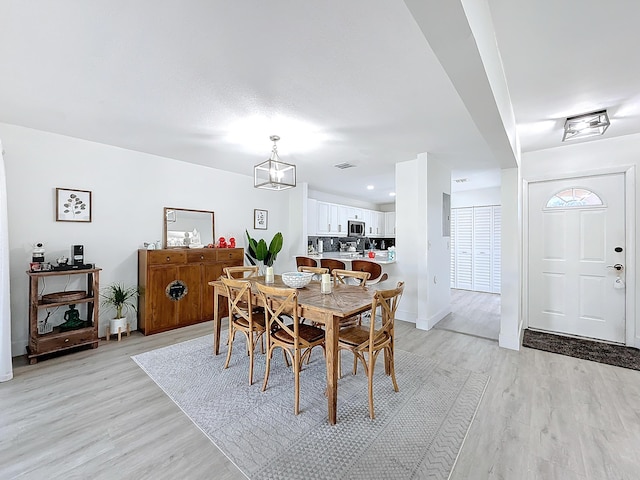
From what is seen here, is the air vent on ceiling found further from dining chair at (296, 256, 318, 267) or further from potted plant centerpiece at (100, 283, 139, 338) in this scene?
potted plant centerpiece at (100, 283, 139, 338)

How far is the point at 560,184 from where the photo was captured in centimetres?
366

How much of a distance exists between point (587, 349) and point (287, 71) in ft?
13.8

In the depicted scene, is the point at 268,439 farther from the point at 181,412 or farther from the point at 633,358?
the point at 633,358

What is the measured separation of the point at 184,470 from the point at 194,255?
2909 mm

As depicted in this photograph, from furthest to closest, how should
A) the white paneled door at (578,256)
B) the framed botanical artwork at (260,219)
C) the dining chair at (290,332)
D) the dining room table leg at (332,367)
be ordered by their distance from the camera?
the framed botanical artwork at (260,219) → the white paneled door at (578,256) → the dining chair at (290,332) → the dining room table leg at (332,367)

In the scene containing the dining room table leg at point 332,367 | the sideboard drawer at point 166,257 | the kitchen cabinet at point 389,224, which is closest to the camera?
the dining room table leg at point 332,367

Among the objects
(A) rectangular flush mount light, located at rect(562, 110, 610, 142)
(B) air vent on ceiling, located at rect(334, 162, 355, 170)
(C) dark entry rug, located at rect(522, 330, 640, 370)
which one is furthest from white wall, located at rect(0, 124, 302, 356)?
(C) dark entry rug, located at rect(522, 330, 640, 370)

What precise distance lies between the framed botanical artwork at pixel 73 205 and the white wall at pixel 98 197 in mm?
59

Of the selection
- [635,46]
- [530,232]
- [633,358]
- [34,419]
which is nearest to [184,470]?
[34,419]

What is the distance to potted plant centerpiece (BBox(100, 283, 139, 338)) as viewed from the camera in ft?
11.4

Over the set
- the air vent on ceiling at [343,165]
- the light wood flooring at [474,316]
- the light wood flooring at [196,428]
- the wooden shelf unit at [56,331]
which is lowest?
the light wood flooring at [196,428]

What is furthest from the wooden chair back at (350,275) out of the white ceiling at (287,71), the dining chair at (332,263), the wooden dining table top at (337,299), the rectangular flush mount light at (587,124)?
the rectangular flush mount light at (587,124)

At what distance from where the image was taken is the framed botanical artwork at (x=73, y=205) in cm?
321

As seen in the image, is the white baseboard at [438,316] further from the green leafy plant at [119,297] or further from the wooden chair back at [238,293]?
the green leafy plant at [119,297]
